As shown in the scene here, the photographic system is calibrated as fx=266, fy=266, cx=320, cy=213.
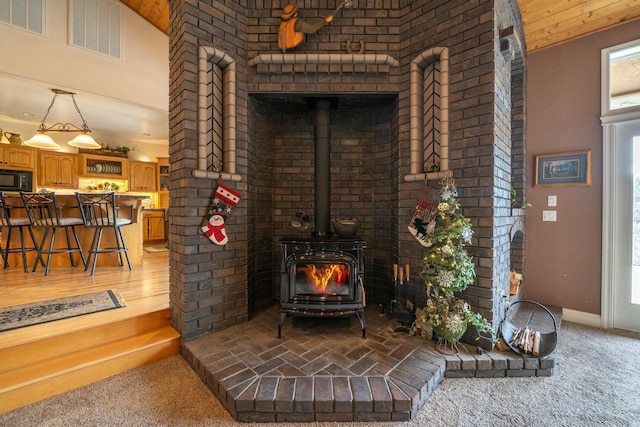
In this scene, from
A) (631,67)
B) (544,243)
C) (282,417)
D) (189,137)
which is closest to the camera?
(282,417)

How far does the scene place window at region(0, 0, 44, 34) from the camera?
3084mm

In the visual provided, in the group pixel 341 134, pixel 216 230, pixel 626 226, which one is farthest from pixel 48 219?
pixel 626 226

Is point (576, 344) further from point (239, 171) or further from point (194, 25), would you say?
point (194, 25)

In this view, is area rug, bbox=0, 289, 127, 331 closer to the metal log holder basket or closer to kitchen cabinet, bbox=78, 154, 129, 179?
the metal log holder basket

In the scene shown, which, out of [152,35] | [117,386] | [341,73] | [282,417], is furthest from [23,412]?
[152,35]

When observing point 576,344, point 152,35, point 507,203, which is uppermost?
point 152,35

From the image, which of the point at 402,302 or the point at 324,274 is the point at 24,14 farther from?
the point at 402,302

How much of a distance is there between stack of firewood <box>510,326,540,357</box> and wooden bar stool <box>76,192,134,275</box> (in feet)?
14.2

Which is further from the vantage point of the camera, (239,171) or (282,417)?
(239,171)

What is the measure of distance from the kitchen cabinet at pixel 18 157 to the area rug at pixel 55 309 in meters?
4.46

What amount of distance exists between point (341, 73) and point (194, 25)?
1241mm

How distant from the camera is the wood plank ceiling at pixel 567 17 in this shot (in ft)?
8.03

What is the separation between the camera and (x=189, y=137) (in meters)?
2.10

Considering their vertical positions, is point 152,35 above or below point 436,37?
above
